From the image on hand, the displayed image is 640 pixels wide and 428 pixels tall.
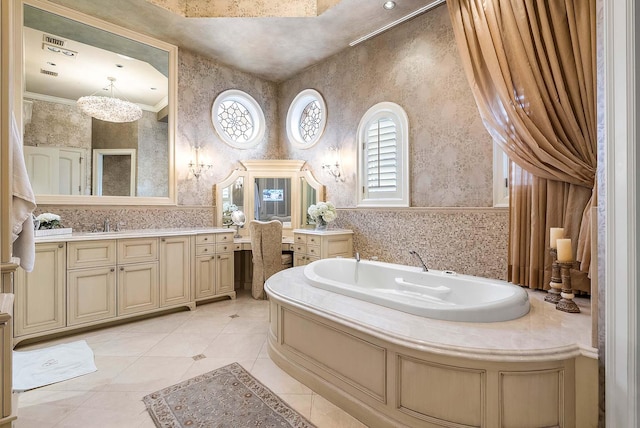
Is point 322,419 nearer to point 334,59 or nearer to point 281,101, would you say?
point 334,59

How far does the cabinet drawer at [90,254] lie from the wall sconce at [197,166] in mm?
1473

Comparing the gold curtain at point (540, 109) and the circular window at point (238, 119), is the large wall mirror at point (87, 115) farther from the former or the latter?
the gold curtain at point (540, 109)

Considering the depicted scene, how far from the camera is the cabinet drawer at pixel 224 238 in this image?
149 inches

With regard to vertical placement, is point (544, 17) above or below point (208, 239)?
above

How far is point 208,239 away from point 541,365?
11.1 feet

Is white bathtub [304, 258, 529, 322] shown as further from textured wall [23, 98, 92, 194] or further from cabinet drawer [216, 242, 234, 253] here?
textured wall [23, 98, 92, 194]

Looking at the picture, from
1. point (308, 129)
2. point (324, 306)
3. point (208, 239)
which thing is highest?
point (308, 129)

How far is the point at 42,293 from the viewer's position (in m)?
2.59

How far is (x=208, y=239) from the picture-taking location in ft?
12.1

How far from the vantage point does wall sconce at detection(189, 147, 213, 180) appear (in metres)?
4.10

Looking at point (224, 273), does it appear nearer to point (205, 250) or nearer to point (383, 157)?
point (205, 250)

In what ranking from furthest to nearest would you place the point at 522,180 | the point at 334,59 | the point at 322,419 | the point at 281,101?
the point at 281,101 < the point at 334,59 < the point at 522,180 < the point at 322,419

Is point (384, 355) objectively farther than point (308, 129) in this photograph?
No

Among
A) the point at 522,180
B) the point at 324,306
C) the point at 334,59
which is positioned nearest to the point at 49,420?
the point at 324,306
